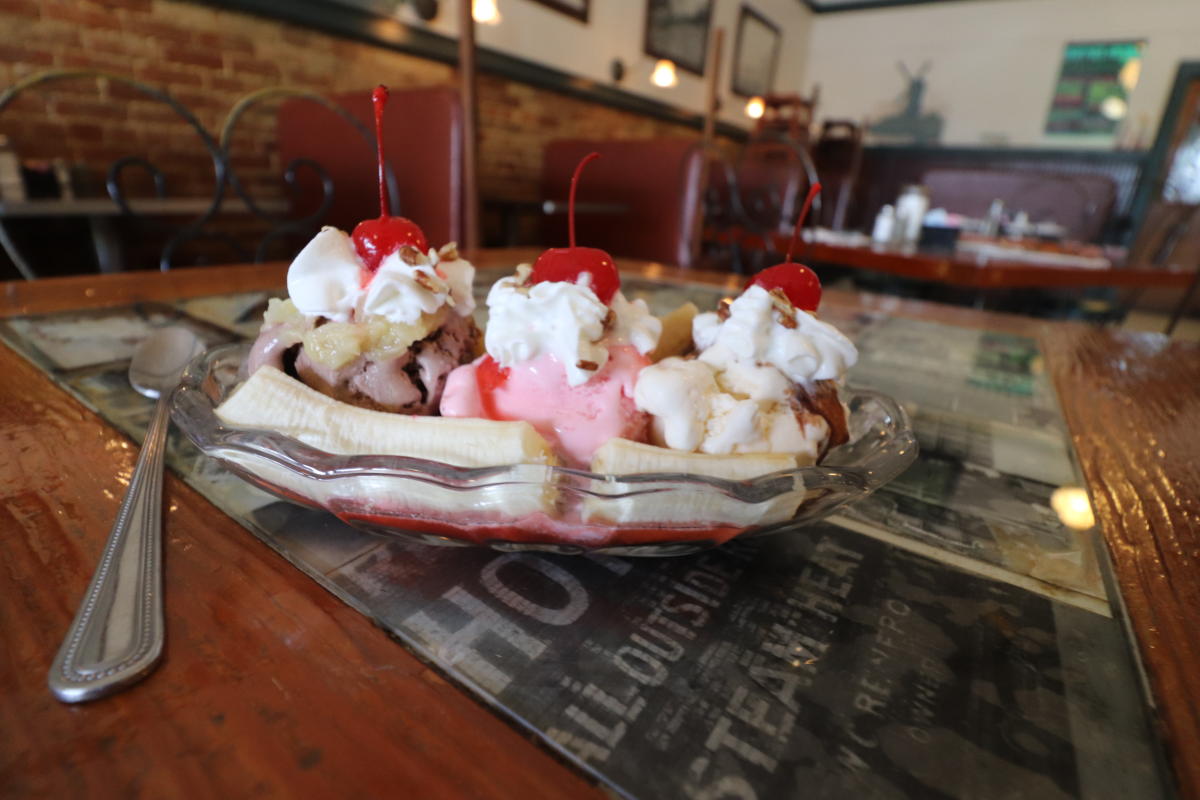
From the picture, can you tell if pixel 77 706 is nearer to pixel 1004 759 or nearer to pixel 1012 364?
pixel 1004 759

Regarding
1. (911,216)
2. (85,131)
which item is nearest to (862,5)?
(911,216)

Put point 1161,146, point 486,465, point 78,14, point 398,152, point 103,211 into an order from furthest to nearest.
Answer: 1. point 1161,146
2. point 398,152
3. point 78,14
4. point 103,211
5. point 486,465

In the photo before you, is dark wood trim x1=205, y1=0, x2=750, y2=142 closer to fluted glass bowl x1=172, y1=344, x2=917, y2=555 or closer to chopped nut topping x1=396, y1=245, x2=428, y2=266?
chopped nut topping x1=396, y1=245, x2=428, y2=266

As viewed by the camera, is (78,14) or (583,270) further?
(78,14)

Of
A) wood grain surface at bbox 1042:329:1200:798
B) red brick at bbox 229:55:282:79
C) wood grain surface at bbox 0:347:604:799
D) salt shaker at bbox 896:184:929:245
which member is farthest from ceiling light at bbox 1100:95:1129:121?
wood grain surface at bbox 0:347:604:799

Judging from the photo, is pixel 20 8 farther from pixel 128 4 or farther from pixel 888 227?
pixel 888 227

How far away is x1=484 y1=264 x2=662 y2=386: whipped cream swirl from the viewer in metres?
0.39

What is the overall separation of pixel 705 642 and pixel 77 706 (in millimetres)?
244

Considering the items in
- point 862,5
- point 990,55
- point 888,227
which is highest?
point 862,5

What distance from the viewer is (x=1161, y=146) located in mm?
4695

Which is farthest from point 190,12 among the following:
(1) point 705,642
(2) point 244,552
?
(1) point 705,642

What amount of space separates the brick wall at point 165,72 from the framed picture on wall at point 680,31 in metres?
1.87

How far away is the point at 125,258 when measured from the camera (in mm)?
1907

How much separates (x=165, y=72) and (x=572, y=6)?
2122 mm
